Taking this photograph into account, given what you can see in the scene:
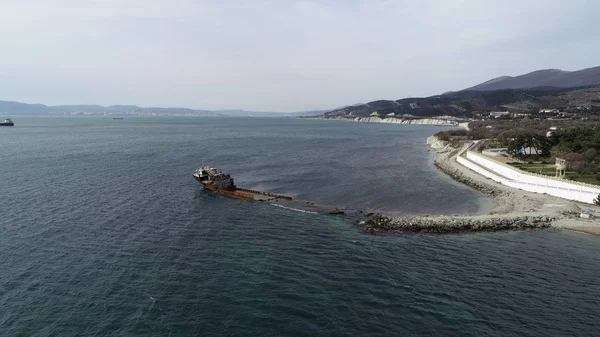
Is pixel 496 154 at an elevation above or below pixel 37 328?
above

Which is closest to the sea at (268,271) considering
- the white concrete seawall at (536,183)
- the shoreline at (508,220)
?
the shoreline at (508,220)

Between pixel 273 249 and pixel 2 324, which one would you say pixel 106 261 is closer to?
pixel 2 324

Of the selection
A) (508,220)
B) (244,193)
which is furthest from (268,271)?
(508,220)

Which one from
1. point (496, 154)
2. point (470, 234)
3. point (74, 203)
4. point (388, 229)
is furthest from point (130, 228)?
point (496, 154)

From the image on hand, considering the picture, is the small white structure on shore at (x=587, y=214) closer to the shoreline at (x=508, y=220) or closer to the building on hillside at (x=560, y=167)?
the shoreline at (x=508, y=220)

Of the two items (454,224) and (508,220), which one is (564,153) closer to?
(508,220)

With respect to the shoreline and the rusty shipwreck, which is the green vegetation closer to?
the shoreline
